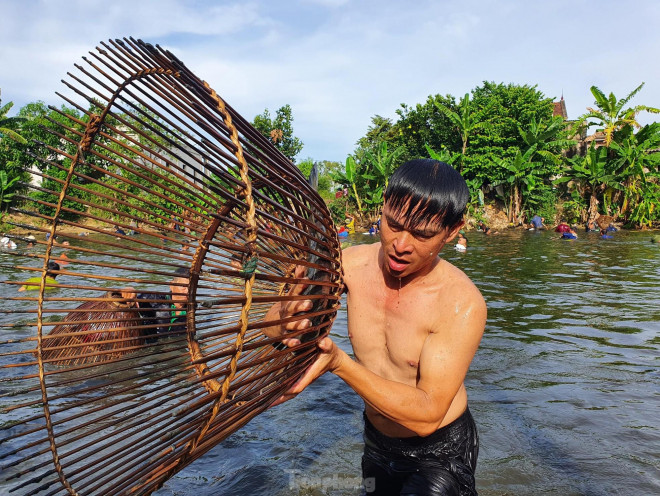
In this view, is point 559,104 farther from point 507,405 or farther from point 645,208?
point 507,405

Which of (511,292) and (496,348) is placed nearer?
(496,348)

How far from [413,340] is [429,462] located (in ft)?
1.90

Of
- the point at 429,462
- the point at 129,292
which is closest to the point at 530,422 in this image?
the point at 429,462

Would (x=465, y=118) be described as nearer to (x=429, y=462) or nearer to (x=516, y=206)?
(x=516, y=206)

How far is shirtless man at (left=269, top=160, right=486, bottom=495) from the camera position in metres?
1.78

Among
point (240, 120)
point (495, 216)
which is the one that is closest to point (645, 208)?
point (495, 216)

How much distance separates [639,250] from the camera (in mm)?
14398

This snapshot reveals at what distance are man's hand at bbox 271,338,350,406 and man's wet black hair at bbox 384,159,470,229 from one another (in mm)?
532

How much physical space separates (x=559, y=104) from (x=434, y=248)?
42.7 meters

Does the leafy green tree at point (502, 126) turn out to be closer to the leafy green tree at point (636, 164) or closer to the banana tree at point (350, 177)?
the leafy green tree at point (636, 164)

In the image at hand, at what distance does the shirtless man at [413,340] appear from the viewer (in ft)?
5.85

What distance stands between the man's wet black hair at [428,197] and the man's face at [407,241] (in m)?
0.02

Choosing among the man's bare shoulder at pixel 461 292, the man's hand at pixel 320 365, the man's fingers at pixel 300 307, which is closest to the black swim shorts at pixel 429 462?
the man's bare shoulder at pixel 461 292

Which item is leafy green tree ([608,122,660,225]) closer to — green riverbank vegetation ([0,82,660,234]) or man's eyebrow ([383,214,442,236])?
green riverbank vegetation ([0,82,660,234])
